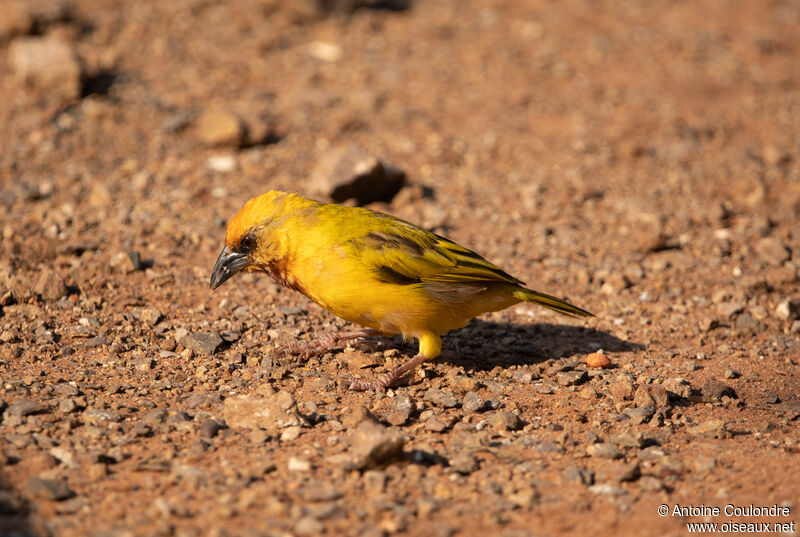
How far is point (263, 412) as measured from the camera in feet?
15.9

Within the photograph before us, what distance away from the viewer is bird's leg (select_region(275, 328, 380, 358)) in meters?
5.79

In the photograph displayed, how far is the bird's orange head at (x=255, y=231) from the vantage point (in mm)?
5574

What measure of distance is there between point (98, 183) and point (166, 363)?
3.54 m

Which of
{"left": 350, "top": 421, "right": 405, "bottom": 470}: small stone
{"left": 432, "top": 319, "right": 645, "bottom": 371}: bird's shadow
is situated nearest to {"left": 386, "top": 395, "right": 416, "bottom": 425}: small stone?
{"left": 350, "top": 421, "right": 405, "bottom": 470}: small stone

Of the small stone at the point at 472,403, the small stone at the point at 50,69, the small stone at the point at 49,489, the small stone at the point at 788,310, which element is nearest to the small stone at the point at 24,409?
the small stone at the point at 49,489

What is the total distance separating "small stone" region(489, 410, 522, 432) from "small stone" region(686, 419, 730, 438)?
3.53 feet

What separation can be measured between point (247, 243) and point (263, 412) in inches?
52.0

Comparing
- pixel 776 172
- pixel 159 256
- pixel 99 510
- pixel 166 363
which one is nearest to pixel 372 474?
pixel 99 510

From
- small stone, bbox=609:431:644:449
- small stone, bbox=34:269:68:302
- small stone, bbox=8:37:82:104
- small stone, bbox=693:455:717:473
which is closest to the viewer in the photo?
small stone, bbox=693:455:717:473

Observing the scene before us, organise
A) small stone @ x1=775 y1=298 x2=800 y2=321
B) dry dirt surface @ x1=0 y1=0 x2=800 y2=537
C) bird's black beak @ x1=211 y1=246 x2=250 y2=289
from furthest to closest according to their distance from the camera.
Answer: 1. small stone @ x1=775 y1=298 x2=800 y2=321
2. bird's black beak @ x1=211 y1=246 x2=250 y2=289
3. dry dirt surface @ x1=0 y1=0 x2=800 y2=537

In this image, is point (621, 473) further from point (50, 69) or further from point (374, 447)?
point (50, 69)

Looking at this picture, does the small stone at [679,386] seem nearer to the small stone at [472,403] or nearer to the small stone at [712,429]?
the small stone at [712,429]

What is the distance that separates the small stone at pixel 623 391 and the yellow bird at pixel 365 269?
889 mm

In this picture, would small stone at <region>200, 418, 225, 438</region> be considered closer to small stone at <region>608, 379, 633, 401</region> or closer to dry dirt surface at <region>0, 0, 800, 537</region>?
dry dirt surface at <region>0, 0, 800, 537</region>
